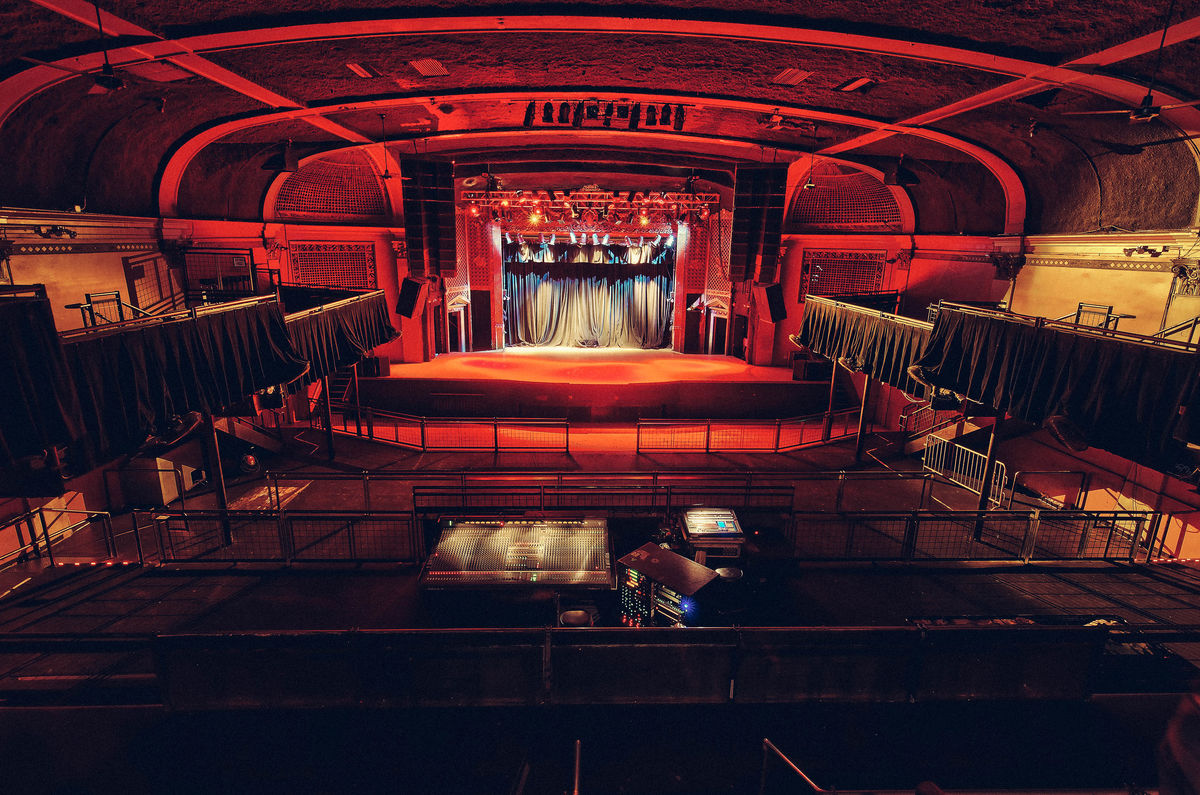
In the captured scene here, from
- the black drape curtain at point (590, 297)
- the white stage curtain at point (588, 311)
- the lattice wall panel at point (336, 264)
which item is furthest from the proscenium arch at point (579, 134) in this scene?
the white stage curtain at point (588, 311)

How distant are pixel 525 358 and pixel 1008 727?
1569 centimetres

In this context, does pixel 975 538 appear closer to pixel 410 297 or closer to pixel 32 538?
pixel 410 297

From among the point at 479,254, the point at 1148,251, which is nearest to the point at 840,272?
the point at 1148,251

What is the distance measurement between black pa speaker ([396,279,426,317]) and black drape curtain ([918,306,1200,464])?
12016 millimetres

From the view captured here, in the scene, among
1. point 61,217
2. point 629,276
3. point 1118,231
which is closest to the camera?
point 61,217

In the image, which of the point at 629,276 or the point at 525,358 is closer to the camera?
the point at 525,358

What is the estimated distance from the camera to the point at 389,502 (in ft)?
31.2

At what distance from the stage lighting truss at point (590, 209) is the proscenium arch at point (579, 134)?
1893mm

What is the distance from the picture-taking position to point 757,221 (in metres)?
14.0

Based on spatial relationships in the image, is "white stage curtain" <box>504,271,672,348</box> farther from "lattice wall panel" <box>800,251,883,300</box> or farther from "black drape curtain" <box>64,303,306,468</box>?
"black drape curtain" <box>64,303,306,468</box>

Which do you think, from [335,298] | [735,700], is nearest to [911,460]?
[735,700]

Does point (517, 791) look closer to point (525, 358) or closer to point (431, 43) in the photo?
point (431, 43)

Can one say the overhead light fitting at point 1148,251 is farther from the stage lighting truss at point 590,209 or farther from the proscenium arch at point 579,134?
the stage lighting truss at point 590,209

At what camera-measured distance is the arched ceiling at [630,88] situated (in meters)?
5.58
